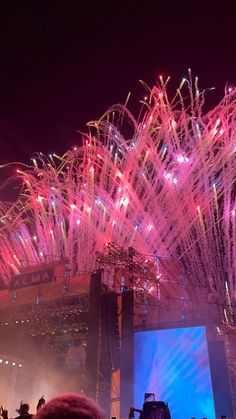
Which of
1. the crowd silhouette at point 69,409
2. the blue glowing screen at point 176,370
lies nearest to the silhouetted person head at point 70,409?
the crowd silhouette at point 69,409

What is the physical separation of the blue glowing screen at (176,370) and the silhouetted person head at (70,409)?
12612 mm

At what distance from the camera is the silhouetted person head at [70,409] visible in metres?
1.16

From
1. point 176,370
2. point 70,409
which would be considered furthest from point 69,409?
point 176,370

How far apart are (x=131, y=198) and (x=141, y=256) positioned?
254 centimetres

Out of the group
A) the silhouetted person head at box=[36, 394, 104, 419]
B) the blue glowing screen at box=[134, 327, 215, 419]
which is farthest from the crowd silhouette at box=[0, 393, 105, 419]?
the blue glowing screen at box=[134, 327, 215, 419]

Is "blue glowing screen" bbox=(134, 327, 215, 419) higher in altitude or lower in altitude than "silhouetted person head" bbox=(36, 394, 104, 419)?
higher

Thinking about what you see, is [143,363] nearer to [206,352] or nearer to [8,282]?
[206,352]

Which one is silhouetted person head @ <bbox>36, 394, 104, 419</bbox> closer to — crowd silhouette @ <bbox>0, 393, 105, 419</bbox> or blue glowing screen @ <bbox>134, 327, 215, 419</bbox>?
crowd silhouette @ <bbox>0, 393, 105, 419</bbox>

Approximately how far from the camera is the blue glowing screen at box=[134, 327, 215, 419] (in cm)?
1248

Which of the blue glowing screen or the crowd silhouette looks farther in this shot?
the blue glowing screen

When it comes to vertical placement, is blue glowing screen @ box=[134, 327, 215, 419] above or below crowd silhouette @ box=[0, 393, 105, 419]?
above

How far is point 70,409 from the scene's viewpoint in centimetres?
118

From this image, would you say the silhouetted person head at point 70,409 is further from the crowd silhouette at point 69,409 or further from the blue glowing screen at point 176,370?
the blue glowing screen at point 176,370

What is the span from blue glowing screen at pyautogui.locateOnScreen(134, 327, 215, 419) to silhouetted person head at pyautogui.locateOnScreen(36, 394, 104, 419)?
41.4 ft
